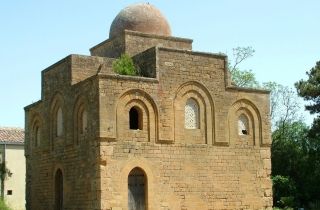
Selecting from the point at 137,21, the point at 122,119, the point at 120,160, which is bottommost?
the point at 120,160

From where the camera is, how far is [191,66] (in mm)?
19000

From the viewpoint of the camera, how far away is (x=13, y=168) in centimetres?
3142

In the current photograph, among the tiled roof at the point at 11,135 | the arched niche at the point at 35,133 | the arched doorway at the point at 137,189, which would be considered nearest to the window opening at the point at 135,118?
the arched doorway at the point at 137,189

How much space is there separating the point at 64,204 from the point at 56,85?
455cm

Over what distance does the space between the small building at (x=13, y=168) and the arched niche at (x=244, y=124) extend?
16376 mm

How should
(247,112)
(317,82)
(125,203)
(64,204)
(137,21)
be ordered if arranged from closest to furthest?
(125,203)
(64,204)
(247,112)
(137,21)
(317,82)

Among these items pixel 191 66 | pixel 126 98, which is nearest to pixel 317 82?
pixel 191 66

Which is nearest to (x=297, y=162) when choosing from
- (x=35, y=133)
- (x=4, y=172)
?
(x=35, y=133)

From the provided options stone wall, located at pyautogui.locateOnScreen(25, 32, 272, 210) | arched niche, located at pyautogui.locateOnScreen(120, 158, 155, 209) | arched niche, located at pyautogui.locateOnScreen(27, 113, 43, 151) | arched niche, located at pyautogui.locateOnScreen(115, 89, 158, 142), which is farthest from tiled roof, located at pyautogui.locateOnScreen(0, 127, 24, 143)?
arched niche, located at pyautogui.locateOnScreen(120, 158, 155, 209)

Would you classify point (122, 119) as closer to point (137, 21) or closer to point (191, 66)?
point (191, 66)

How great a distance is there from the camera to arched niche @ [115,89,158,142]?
1723 centimetres

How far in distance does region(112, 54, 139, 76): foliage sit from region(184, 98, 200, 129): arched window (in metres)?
2.19

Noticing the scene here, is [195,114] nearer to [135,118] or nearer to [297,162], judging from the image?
[135,118]

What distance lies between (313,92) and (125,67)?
14.7 m
